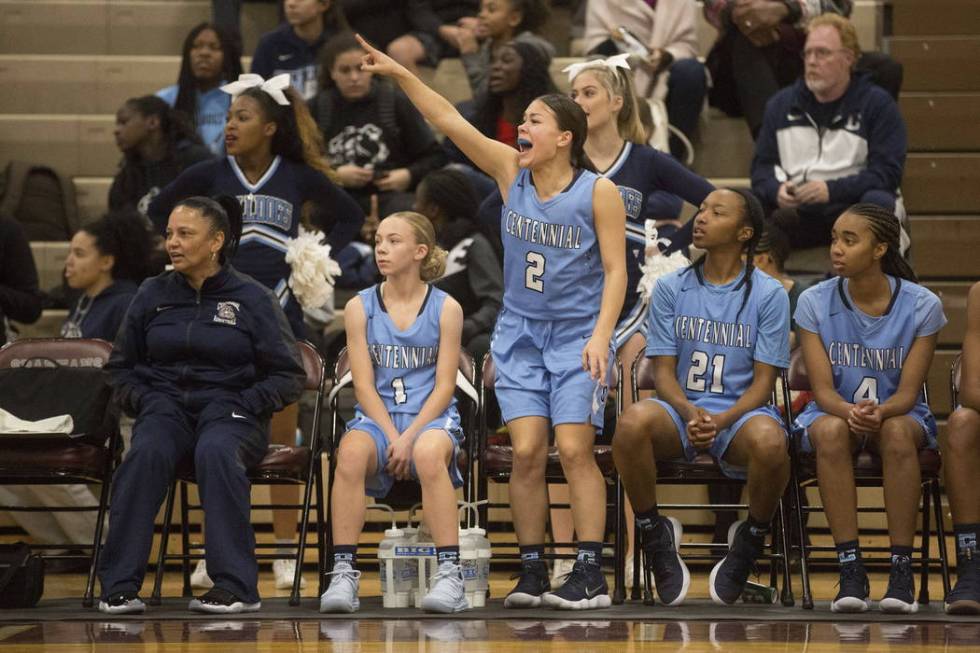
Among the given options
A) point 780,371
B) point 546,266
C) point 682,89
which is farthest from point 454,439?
point 682,89

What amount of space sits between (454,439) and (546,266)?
69 centimetres

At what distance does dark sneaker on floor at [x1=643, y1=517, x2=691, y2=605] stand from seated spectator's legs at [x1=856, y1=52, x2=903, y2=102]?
3.68 metres

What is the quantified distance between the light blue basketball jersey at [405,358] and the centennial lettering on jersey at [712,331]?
0.87 m

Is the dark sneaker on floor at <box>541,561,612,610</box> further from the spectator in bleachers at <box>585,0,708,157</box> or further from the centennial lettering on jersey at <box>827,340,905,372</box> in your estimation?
the spectator in bleachers at <box>585,0,708,157</box>

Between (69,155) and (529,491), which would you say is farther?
(69,155)

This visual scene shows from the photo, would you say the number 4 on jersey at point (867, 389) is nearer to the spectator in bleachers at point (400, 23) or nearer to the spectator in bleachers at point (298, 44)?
the spectator in bleachers at point (298, 44)

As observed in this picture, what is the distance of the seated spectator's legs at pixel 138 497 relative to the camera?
17.3 ft

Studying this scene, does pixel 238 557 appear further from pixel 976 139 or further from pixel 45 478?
pixel 976 139

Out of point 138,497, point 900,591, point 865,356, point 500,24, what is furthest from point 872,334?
point 500,24

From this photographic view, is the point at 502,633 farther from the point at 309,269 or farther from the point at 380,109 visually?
the point at 380,109

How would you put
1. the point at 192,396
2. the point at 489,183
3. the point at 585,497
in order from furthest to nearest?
the point at 489,183
the point at 192,396
the point at 585,497

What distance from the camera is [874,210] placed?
18.8ft

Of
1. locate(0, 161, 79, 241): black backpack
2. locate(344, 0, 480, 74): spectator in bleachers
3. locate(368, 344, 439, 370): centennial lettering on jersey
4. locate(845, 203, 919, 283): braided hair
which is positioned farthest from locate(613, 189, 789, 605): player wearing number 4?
locate(0, 161, 79, 241): black backpack

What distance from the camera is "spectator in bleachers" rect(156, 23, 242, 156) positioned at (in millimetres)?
8625
